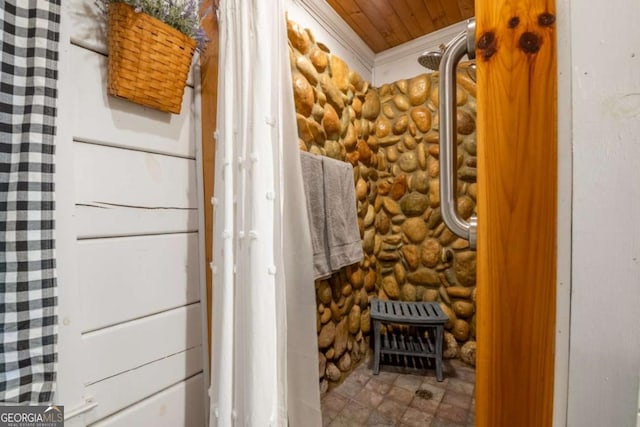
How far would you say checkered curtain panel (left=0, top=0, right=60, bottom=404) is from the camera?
53 cm

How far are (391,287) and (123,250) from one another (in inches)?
70.8

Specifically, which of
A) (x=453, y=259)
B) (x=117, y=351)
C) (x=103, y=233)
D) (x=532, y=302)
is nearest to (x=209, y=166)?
(x=103, y=233)

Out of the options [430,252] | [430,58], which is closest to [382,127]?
[430,252]

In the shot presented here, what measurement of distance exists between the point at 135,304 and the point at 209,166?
47cm

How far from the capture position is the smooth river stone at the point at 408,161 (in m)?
1.99

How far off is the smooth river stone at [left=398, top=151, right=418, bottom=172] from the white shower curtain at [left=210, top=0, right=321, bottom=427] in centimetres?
141

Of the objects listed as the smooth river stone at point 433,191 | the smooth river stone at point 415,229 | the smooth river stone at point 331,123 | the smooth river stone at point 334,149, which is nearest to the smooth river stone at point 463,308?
the smooth river stone at point 415,229

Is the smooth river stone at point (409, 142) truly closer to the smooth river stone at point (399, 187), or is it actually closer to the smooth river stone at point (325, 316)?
the smooth river stone at point (399, 187)

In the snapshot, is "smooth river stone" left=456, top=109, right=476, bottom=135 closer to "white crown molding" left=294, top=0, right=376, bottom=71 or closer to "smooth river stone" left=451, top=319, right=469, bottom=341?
"white crown molding" left=294, top=0, right=376, bottom=71

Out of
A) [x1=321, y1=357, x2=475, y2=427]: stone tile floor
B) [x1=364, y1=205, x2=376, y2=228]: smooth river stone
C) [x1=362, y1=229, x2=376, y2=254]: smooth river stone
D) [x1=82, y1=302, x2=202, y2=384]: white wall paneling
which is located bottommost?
[x1=321, y1=357, x2=475, y2=427]: stone tile floor

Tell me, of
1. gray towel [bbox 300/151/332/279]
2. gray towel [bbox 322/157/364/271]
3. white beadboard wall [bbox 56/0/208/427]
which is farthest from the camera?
gray towel [bbox 322/157/364/271]

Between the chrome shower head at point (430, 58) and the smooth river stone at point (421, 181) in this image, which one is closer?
the chrome shower head at point (430, 58)

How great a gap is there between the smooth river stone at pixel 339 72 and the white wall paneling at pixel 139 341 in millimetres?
1519

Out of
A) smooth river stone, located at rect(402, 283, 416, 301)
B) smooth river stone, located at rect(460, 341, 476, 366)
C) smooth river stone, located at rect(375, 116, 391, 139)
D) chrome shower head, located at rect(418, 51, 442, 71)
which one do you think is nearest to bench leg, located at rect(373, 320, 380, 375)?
smooth river stone, located at rect(402, 283, 416, 301)
